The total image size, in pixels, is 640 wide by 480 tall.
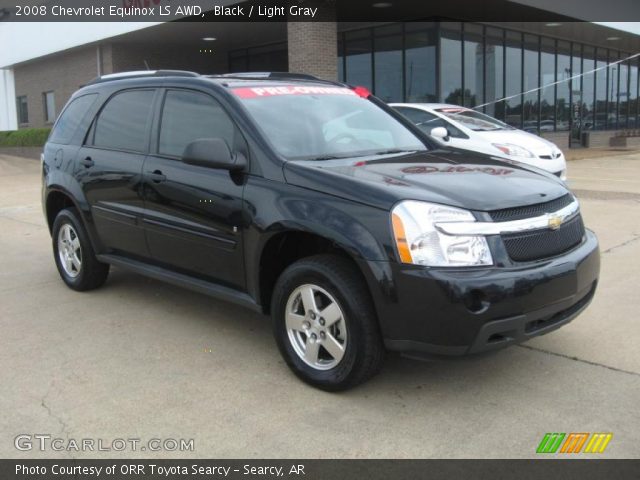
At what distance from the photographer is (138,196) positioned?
15.7 ft

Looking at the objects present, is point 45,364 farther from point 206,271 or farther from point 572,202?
point 572,202

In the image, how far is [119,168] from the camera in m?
5.00

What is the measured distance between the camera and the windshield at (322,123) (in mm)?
4184

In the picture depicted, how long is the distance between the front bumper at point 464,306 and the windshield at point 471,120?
8756 millimetres

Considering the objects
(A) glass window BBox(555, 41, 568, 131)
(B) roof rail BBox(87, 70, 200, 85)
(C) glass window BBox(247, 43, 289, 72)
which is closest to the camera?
(B) roof rail BBox(87, 70, 200, 85)

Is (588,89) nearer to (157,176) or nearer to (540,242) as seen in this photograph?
(157,176)

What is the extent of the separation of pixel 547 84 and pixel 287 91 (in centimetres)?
2233

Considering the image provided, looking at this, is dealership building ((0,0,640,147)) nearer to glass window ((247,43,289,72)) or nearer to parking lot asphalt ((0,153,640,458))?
glass window ((247,43,289,72))

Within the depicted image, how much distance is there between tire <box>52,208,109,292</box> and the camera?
18.3ft

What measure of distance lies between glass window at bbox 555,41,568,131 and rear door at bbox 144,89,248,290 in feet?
77.0

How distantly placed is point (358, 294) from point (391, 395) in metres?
0.65

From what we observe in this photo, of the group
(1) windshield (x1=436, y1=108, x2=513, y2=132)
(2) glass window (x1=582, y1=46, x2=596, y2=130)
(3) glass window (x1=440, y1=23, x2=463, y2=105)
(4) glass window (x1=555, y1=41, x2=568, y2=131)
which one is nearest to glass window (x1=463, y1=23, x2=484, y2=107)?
(3) glass window (x1=440, y1=23, x2=463, y2=105)

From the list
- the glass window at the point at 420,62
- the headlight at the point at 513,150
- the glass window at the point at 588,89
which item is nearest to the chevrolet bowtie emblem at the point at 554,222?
the headlight at the point at 513,150
